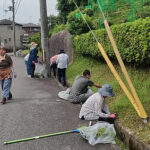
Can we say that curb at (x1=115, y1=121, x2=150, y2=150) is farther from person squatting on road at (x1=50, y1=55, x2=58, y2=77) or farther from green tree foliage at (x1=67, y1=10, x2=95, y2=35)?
green tree foliage at (x1=67, y1=10, x2=95, y2=35)

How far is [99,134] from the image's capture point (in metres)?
5.10

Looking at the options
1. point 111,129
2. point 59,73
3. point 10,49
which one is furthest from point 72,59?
point 10,49

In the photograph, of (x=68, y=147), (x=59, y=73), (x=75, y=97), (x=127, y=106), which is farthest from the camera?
(x=59, y=73)

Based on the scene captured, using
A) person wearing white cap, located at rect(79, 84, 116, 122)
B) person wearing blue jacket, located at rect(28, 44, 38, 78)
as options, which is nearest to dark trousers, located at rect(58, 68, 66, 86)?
person wearing blue jacket, located at rect(28, 44, 38, 78)

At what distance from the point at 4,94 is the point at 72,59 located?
25.2ft

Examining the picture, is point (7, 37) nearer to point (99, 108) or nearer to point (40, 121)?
point (40, 121)

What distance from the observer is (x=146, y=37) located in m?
7.21

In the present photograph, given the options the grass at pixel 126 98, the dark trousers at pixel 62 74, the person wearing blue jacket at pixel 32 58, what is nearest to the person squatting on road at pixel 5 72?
the grass at pixel 126 98

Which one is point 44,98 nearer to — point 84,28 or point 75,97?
point 75,97

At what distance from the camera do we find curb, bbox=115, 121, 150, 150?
441cm

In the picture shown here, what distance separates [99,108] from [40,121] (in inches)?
61.8

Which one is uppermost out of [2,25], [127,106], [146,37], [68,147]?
[2,25]

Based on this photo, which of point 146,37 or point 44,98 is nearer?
point 146,37

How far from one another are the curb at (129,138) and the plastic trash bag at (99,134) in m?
0.18
